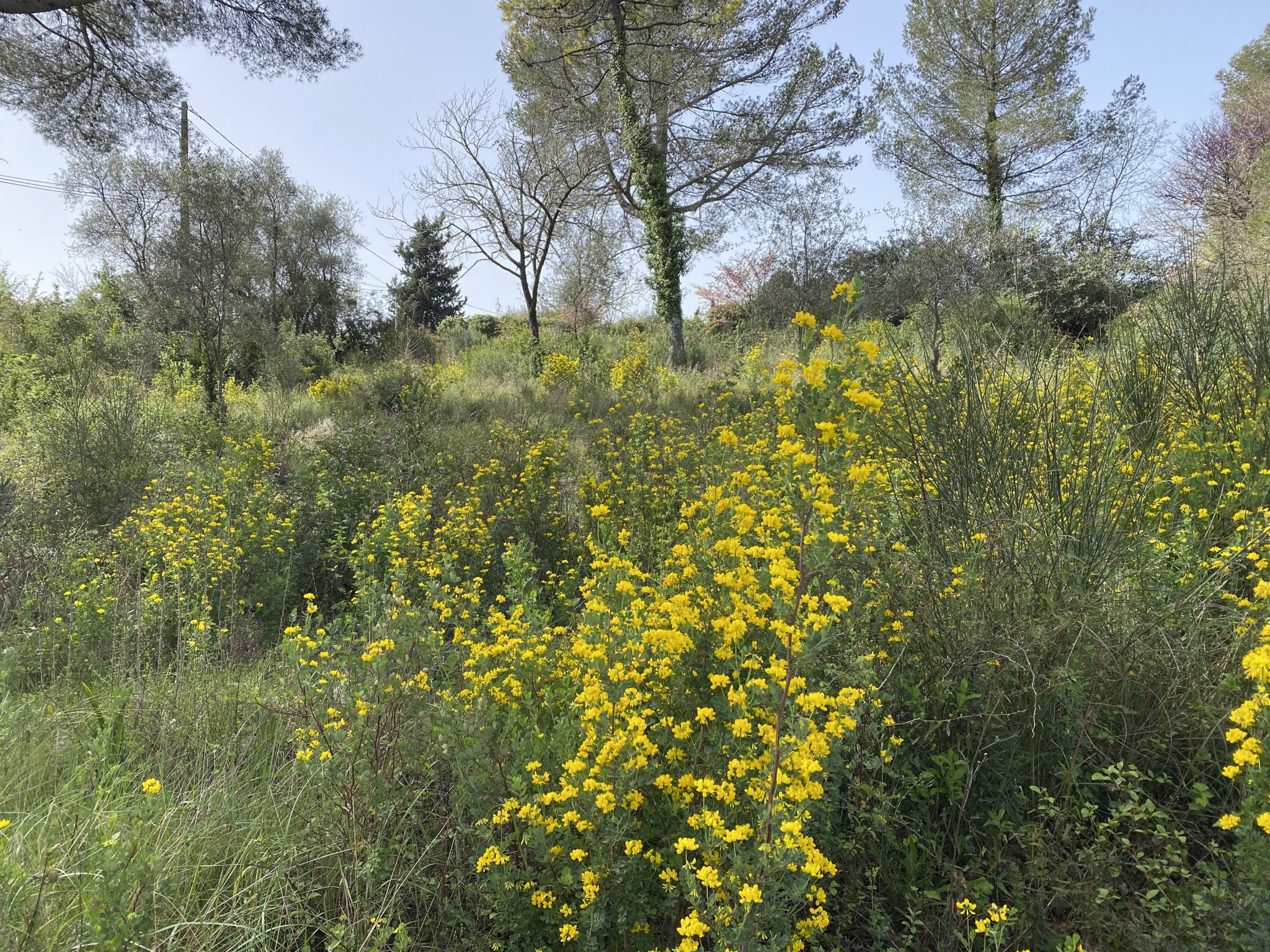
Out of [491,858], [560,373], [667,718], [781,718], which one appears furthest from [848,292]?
[560,373]

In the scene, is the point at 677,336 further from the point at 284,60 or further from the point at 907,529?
the point at 907,529

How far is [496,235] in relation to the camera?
15.0 meters

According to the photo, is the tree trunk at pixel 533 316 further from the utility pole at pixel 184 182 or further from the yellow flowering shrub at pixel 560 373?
the utility pole at pixel 184 182

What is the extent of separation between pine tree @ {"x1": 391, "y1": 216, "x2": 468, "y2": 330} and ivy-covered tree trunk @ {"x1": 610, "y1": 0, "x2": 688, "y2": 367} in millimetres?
15445

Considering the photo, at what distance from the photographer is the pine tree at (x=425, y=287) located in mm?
25891

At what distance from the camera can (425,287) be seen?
27.6 meters

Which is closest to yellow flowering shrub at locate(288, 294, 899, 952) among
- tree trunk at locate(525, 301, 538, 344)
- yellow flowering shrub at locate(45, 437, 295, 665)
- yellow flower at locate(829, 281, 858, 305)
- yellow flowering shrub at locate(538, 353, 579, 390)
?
yellow flower at locate(829, 281, 858, 305)

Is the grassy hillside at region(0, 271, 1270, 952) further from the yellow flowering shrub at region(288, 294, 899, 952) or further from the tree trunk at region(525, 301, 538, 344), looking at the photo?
the tree trunk at region(525, 301, 538, 344)

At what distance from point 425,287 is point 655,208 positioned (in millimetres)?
18939

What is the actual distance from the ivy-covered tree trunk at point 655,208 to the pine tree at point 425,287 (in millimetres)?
15445

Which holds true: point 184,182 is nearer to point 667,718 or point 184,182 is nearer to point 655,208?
point 655,208

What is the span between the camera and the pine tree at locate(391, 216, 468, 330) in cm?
2589

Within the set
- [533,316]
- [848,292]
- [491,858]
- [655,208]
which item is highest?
[655,208]

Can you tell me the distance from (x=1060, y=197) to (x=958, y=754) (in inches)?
856
